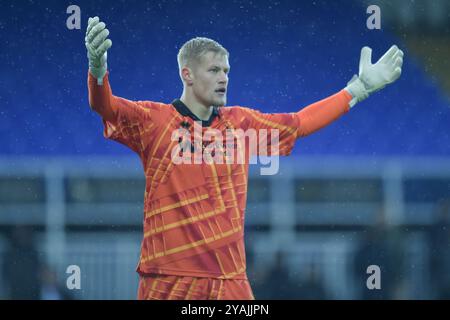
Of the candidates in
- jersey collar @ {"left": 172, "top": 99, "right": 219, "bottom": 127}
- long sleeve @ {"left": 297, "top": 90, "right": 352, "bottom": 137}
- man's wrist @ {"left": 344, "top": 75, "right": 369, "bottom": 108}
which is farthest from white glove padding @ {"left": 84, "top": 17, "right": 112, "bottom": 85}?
man's wrist @ {"left": 344, "top": 75, "right": 369, "bottom": 108}

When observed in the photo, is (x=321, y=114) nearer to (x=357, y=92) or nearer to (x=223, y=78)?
(x=357, y=92)

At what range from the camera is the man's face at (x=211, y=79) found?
3.48 meters

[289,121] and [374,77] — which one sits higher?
[374,77]

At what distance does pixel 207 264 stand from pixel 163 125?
1.59 feet

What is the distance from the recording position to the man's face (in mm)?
3480

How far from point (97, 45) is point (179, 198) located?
57 cm

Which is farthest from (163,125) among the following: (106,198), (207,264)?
(106,198)

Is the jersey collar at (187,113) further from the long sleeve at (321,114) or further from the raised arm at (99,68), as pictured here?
the long sleeve at (321,114)

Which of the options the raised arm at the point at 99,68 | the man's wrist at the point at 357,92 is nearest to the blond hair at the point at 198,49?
the raised arm at the point at 99,68

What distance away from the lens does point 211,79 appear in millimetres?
3488

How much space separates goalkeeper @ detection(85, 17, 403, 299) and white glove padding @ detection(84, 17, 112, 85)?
45 mm

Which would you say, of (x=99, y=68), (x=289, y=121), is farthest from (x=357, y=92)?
(x=99, y=68)

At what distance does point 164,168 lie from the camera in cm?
341

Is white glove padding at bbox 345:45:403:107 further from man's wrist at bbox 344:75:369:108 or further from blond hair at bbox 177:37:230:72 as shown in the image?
blond hair at bbox 177:37:230:72
